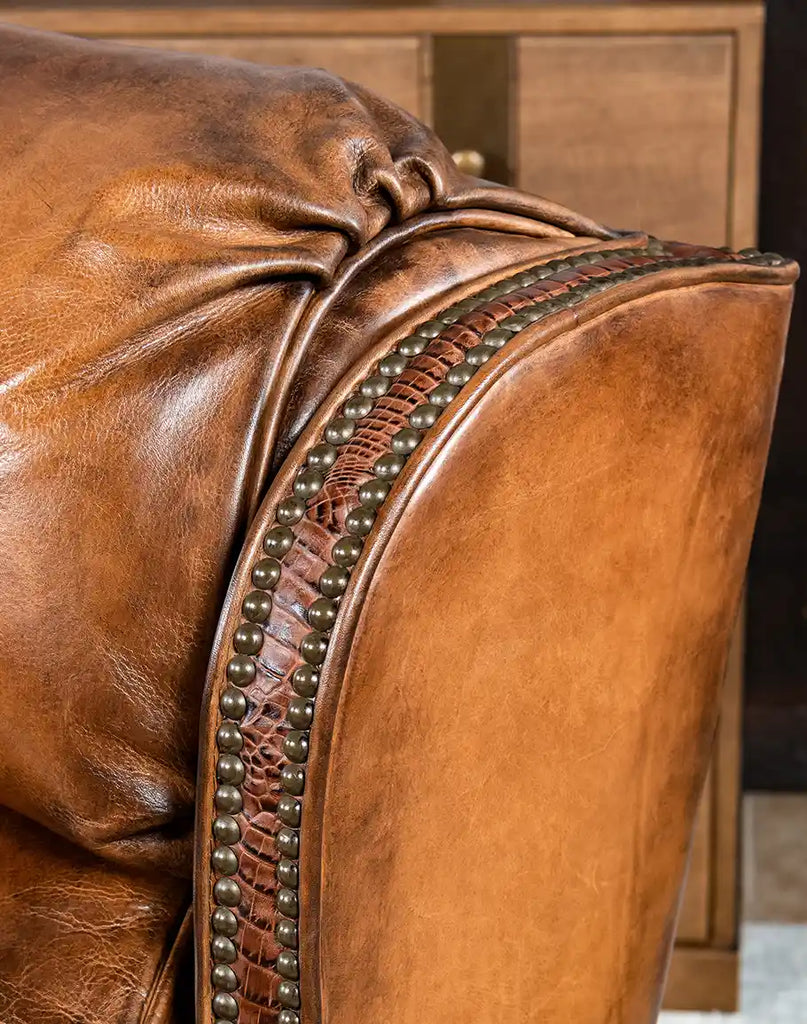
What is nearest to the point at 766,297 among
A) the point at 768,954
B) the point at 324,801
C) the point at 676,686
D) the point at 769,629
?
the point at 676,686

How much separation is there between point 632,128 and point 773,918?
1.02 m

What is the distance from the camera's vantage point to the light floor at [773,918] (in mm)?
1447

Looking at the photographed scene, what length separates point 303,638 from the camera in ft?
1.56

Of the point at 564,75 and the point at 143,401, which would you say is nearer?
the point at 143,401

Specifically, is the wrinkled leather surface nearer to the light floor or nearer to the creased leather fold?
the creased leather fold

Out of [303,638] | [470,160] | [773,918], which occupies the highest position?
[470,160]

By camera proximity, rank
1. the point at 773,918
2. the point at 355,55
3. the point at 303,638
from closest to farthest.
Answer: the point at 303,638 → the point at 355,55 → the point at 773,918

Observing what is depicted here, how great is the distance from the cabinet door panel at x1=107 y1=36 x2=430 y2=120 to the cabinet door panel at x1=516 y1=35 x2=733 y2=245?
102 millimetres

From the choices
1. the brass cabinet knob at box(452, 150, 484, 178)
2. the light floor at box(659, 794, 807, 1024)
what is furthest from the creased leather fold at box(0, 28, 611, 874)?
the light floor at box(659, 794, 807, 1024)

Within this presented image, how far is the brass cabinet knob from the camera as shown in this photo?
1232mm

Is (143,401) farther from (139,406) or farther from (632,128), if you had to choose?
(632,128)

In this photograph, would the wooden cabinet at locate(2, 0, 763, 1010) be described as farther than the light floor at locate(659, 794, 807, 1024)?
No

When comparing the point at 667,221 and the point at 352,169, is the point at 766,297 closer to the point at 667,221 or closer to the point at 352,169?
the point at 352,169


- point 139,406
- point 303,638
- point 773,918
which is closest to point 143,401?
point 139,406
